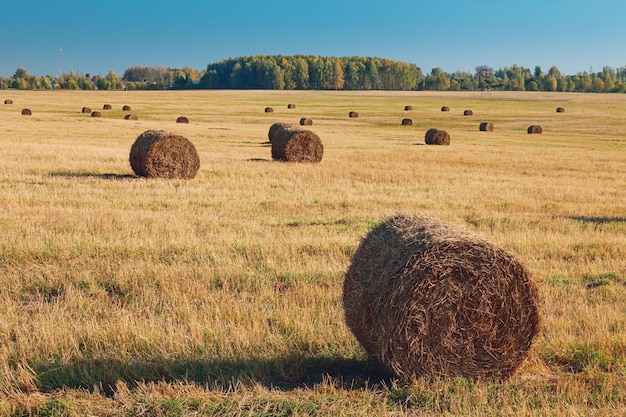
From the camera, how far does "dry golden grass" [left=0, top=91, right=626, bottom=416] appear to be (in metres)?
6.21

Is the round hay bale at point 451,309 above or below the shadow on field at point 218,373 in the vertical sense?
above

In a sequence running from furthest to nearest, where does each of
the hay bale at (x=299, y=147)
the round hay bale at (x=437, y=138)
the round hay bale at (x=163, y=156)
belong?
the round hay bale at (x=437, y=138), the hay bale at (x=299, y=147), the round hay bale at (x=163, y=156)

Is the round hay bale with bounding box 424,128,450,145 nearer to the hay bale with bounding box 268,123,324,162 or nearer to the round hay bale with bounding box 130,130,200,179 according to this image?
the hay bale with bounding box 268,123,324,162

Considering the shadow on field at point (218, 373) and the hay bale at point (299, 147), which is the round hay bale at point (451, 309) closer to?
the shadow on field at point (218, 373)

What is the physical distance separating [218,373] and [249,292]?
111 inches

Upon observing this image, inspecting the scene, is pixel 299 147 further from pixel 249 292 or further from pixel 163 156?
pixel 249 292

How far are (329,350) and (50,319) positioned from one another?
322 centimetres

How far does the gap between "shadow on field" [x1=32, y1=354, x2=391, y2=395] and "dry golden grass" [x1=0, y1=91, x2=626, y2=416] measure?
21 millimetres

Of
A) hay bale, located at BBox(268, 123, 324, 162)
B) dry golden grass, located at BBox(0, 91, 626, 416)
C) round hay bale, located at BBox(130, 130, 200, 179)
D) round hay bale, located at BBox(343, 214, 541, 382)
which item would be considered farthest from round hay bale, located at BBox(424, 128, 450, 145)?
round hay bale, located at BBox(343, 214, 541, 382)

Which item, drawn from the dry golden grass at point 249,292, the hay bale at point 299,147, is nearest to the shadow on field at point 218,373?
the dry golden grass at point 249,292

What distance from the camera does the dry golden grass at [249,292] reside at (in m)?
6.21

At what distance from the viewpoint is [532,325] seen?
262 inches

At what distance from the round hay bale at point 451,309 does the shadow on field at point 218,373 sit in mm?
365

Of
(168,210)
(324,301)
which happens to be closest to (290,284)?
(324,301)
